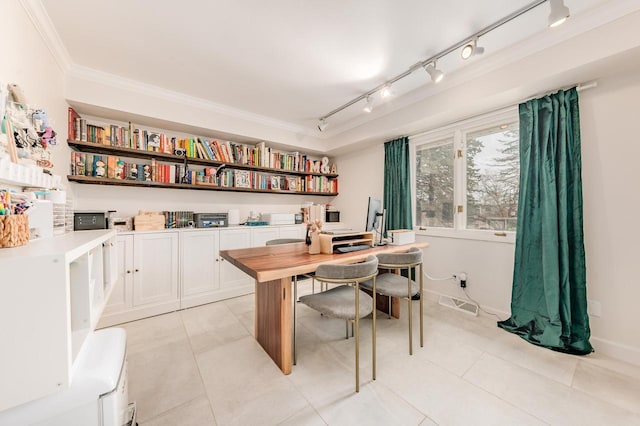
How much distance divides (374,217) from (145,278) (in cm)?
260

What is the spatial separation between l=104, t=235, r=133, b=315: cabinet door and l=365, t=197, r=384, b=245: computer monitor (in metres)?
2.54

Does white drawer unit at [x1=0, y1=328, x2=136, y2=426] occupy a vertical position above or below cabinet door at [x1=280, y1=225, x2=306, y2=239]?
below

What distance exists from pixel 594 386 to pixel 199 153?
4.18m

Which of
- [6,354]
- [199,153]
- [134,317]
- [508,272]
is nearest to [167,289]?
[134,317]

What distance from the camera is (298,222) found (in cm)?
393

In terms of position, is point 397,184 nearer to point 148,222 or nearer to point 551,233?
point 551,233

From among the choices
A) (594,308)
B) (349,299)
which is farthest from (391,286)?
(594,308)

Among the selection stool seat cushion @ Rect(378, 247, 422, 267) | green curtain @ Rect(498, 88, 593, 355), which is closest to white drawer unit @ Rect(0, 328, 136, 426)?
stool seat cushion @ Rect(378, 247, 422, 267)

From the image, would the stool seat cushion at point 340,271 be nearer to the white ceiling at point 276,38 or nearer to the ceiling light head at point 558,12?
the white ceiling at point 276,38

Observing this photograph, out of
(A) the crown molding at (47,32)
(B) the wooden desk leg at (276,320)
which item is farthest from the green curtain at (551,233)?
(A) the crown molding at (47,32)

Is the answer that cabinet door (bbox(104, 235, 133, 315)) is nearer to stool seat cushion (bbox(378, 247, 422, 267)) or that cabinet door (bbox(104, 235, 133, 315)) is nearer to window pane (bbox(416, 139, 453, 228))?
stool seat cushion (bbox(378, 247, 422, 267))

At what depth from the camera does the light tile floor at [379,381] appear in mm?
1361

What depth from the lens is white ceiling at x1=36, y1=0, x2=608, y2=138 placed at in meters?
1.66

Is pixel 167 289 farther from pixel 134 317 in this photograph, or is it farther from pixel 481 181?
pixel 481 181
